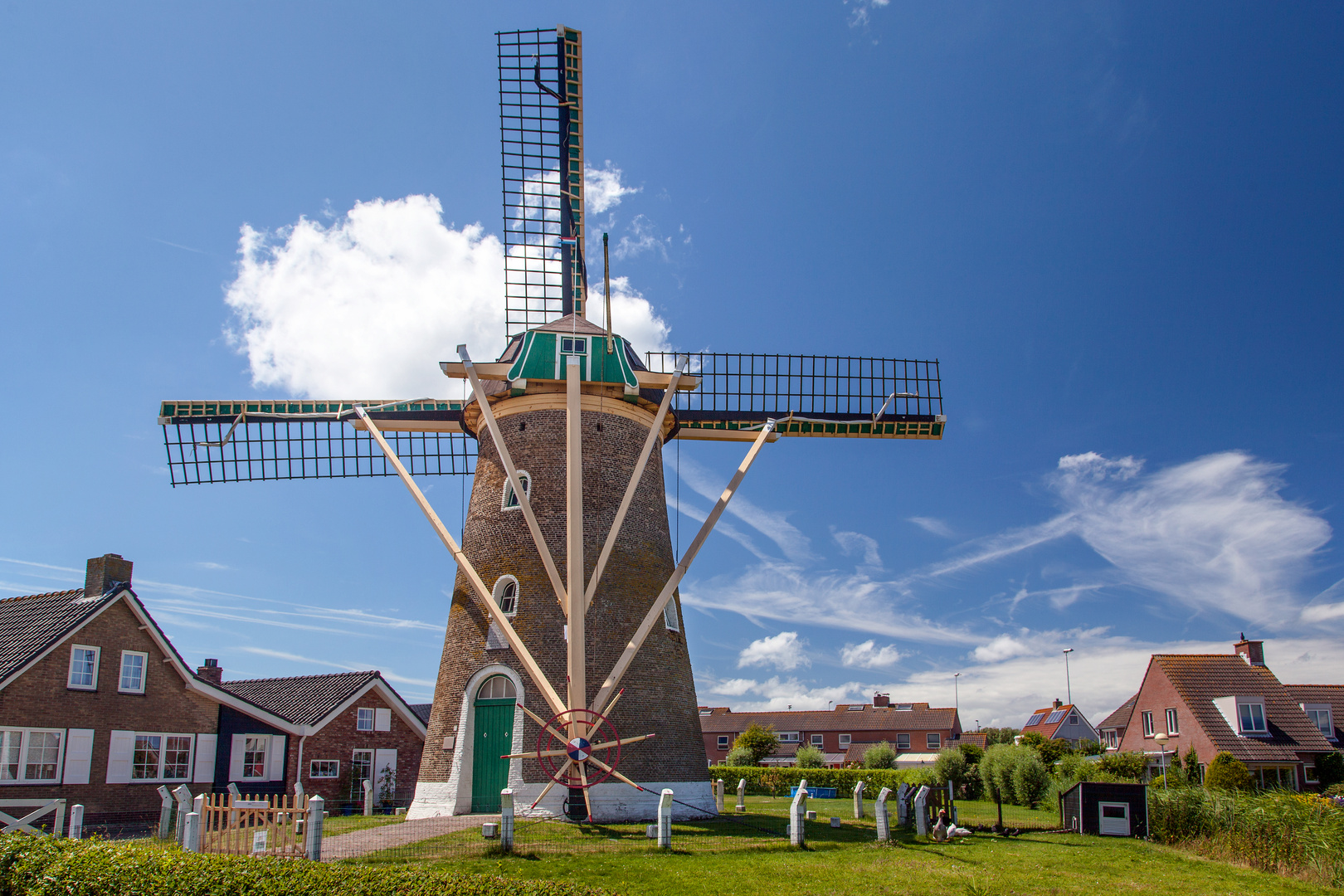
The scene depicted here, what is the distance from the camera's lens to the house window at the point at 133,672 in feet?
68.8

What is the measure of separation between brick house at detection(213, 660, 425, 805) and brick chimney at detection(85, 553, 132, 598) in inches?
161

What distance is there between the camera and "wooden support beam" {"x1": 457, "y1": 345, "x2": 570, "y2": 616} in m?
17.3

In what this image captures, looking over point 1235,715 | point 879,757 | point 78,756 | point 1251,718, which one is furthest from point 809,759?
point 78,756

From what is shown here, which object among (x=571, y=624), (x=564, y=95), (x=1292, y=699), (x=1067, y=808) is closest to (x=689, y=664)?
(x=571, y=624)

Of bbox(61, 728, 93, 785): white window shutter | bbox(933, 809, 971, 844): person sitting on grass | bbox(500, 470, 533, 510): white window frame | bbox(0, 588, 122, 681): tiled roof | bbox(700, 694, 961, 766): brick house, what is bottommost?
bbox(700, 694, 961, 766): brick house

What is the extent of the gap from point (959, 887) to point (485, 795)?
9.73 metres

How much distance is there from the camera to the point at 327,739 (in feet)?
82.0

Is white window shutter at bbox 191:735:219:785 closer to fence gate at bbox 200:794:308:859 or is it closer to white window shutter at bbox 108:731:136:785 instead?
white window shutter at bbox 108:731:136:785

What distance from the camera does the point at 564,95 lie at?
21812 mm

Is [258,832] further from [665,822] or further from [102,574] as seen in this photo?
[102,574]

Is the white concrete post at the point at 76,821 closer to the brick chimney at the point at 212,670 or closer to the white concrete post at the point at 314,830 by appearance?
the white concrete post at the point at 314,830

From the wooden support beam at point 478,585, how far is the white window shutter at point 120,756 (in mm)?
8479

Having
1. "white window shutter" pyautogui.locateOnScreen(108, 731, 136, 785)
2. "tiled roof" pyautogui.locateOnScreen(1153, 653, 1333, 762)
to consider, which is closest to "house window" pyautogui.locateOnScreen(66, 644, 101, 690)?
"white window shutter" pyautogui.locateOnScreen(108, 731, 136, 785)

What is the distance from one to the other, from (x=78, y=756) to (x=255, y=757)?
14.9 ft
